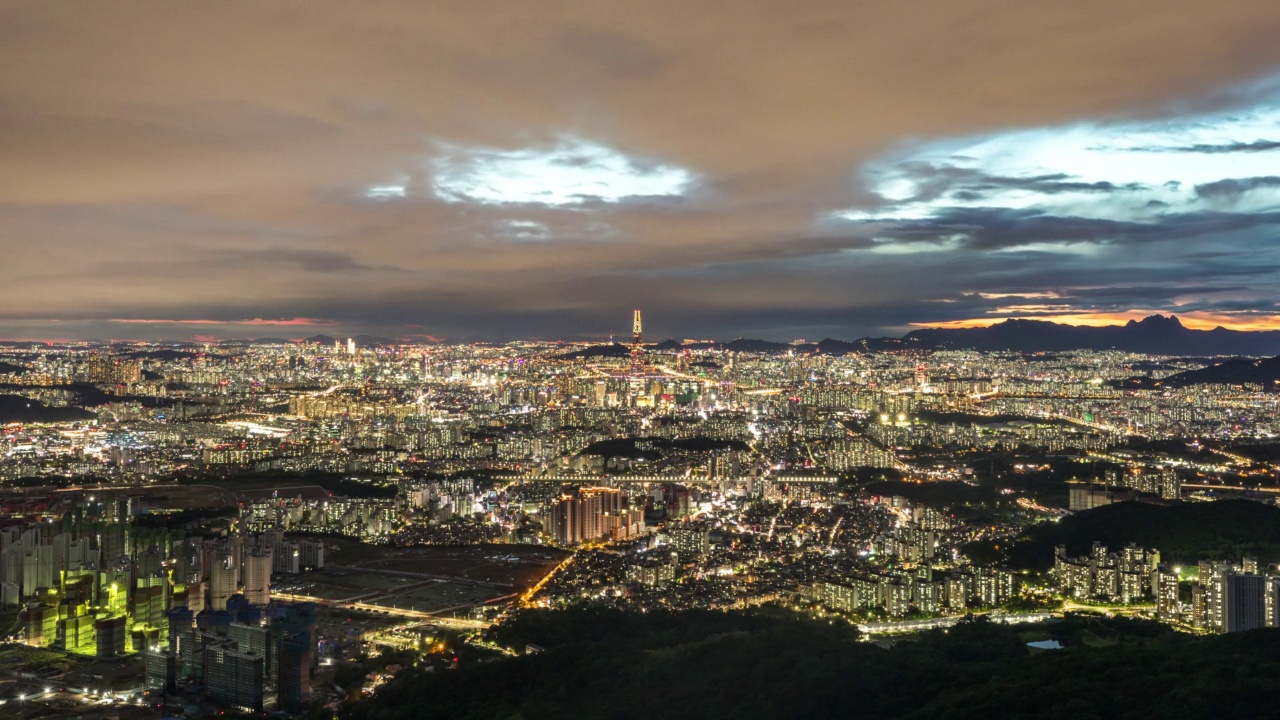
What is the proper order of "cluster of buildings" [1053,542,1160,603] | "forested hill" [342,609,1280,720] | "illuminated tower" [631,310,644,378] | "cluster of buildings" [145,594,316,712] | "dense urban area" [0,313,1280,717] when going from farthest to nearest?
"illuminated tower" [631,310,644,378]
"cluster of buildings" [1053,542,1160,603]
"dense urban area" [0,313,1280,717]
"cluster of buildings" [145,594,316,712]
"forested hill" [342,609,1280,720]

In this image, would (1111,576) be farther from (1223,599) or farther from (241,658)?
(241,658)

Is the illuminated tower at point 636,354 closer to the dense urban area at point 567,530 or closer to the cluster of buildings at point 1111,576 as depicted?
the dense urban area at point 567,530

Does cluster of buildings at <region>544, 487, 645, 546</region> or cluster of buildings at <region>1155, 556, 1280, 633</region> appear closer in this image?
cluster of buildings at <region>1155, 556, 1280, 633</region>

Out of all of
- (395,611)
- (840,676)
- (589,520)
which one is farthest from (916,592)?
(589,520)

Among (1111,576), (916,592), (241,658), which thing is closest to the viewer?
(241,658)

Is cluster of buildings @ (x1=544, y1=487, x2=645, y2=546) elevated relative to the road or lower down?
elevated

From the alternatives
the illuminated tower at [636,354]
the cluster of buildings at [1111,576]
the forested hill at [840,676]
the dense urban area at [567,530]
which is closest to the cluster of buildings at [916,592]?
the dense urban area at [567,530]

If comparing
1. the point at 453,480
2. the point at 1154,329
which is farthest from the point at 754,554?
the point at 1154,329

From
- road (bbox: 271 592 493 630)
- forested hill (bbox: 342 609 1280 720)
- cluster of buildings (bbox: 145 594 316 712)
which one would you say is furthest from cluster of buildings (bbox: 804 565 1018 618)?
cluster of buildings (bbox: 145 594 316 712)

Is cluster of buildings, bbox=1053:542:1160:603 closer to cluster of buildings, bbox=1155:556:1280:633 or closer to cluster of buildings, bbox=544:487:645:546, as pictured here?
cluster of buildings, bbox=1155:556:1280:633
